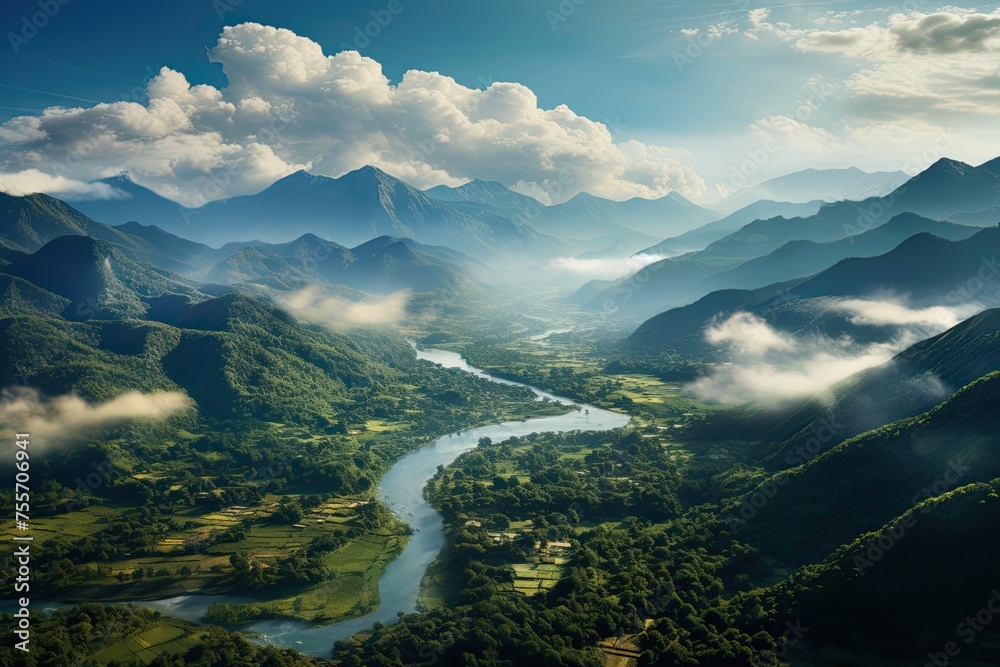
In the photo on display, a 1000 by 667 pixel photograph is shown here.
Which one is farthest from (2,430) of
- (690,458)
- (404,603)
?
(690,458)

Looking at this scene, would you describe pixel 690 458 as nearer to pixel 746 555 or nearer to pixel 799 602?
pixel 746 555

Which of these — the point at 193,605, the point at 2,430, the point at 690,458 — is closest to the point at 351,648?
the point at 193,605

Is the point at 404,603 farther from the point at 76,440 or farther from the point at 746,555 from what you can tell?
the point at 76,440

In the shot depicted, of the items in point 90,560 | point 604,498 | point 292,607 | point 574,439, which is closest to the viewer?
point 292,607

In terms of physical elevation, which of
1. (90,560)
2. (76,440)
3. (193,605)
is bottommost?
(193,605)

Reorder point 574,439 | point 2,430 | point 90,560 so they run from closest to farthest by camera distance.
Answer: point 90,560
point 2,430
point 574,439

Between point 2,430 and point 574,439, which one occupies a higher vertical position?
point 2,430

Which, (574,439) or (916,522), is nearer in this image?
(916,522)
